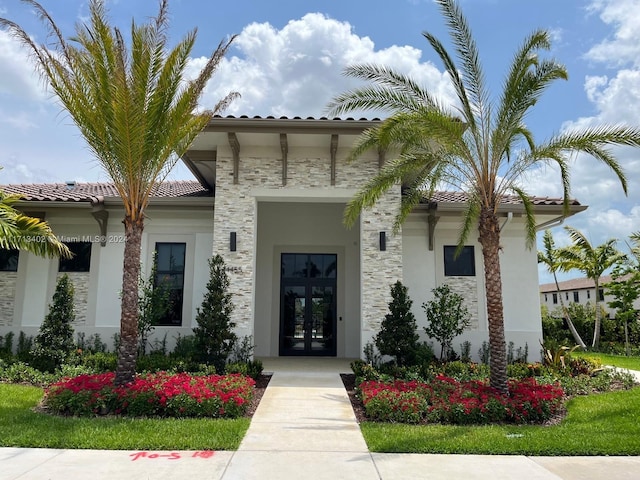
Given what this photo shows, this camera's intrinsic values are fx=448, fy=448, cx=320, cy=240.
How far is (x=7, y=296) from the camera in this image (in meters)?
13.7

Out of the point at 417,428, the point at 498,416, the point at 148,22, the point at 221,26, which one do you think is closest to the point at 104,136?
the point at 148,22

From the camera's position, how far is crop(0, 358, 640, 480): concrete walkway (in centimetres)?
→ 520

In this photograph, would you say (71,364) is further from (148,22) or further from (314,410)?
(148,22)

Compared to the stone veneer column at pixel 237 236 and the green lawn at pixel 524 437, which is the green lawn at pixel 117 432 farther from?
the stone veneer column at pixel 237 236

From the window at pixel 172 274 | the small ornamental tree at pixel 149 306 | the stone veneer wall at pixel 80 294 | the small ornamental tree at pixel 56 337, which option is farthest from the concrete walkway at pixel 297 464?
the stone veneer wall at pixel 80 294

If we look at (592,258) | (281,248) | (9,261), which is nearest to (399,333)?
(281,248)

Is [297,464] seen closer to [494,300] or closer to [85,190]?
[494,300]

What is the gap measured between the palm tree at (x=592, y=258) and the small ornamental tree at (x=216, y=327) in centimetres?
1889

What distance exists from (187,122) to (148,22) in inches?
76.8

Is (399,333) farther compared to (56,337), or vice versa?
(56,337)

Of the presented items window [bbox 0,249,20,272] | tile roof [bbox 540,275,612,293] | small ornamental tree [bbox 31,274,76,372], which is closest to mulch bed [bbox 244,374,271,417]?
small ornamental tree [bbox 31,274,76,372]

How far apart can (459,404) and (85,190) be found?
14433 millimetres

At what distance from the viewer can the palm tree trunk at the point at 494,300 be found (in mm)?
8867

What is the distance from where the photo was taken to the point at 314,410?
326 inches
